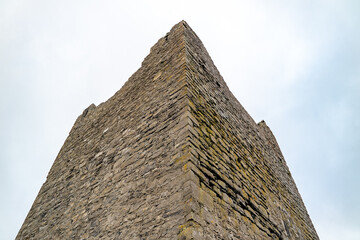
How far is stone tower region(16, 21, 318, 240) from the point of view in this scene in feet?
9.06

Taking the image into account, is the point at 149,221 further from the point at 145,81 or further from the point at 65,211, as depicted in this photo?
the point at 145,81

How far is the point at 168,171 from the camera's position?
2.96 m

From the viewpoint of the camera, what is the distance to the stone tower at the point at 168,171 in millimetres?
2761

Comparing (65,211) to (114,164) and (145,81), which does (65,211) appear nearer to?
(114,164)

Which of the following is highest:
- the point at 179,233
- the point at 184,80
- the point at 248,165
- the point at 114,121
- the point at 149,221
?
the point at 114,121

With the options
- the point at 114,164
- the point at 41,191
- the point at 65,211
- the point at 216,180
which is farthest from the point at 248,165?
the point at 41,191

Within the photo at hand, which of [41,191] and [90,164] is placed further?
[41,191]

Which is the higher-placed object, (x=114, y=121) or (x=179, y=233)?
(x=114, y=121)

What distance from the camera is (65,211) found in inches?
177

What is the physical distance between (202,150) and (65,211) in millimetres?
2934

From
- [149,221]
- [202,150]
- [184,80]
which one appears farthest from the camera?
[184,80]

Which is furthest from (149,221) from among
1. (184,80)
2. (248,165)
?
(248,165)

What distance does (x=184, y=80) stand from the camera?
3.83 meters

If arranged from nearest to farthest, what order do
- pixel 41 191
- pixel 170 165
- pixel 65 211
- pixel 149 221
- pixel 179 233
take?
pixel 179 233, pixel 149 221, pixel 170 165, pixel 65 211, pixel 41 191
